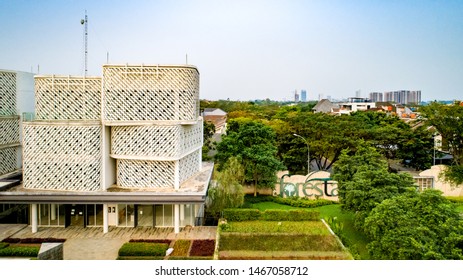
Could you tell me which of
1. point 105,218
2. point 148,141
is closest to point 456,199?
point 148,141

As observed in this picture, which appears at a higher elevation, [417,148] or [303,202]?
[417,148]

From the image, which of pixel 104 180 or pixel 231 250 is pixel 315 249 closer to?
pixel 231 250

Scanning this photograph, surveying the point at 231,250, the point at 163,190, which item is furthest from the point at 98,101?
the point at 231,250

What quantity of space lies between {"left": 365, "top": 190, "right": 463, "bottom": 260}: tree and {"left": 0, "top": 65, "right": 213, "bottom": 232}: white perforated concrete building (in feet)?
17.3

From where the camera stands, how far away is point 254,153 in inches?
625

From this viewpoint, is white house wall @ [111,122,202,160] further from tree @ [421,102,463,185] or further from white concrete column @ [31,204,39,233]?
tree @ [421,102,463,185]

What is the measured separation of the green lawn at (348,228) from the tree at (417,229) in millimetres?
1060

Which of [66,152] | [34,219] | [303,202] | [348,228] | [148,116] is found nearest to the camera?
[34,219]

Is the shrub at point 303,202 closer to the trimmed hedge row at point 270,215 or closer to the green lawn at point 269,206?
the green lawn at point 269,206

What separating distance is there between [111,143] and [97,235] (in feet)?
9.60

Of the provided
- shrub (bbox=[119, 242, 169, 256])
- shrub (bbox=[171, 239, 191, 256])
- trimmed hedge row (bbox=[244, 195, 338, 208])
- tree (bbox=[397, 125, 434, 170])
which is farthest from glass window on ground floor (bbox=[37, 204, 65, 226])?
tree (bbox=[397, 125, 434, 170])

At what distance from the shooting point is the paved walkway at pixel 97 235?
32.7ft

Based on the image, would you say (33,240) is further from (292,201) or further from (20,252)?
(292,201)
